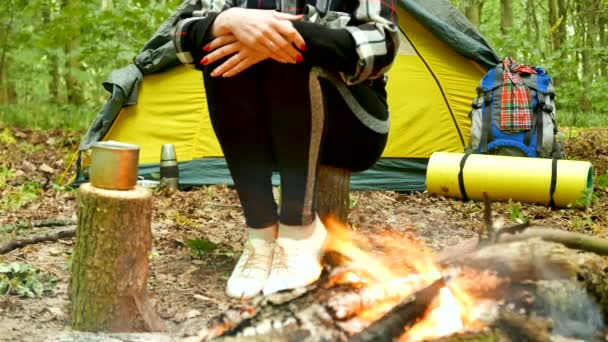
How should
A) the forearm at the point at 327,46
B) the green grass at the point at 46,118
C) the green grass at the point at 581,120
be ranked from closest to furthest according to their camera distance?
the forearm at the point at 327,46
the green grass at the point at 46,118
the green grass at the point at 581,120

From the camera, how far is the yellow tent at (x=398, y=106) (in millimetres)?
4258

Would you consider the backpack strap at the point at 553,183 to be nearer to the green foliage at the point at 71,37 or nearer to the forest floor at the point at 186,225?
the forest floor at the point at 186,225

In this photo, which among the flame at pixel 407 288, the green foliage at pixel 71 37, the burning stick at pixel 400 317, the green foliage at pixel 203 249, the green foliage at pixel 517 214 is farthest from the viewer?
the green foliage at pixel 71 37

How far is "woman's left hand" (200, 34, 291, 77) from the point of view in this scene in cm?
164

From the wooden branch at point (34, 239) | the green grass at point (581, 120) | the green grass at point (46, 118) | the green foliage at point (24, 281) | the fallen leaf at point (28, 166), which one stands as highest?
the green foliage at point (24, 281)

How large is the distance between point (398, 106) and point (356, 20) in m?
2.68

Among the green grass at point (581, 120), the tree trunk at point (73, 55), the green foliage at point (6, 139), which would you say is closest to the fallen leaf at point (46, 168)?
the green foliage at point (6, 139)

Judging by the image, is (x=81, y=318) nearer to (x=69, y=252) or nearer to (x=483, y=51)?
(x=69, y=252)

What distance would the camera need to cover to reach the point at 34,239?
233 cm

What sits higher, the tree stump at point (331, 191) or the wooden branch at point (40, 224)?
the tree stump at point (331, 191)

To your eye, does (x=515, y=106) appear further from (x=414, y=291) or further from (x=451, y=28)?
(x=414, y=291)

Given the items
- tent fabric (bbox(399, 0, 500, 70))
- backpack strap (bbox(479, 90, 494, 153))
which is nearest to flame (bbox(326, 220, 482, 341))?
backpack strap (bbox(479, 90, 494, 153))

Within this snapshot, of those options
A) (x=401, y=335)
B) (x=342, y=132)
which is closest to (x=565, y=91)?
(x=342, y=132)

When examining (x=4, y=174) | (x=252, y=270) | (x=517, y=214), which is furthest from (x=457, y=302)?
(x=4, y=174)
